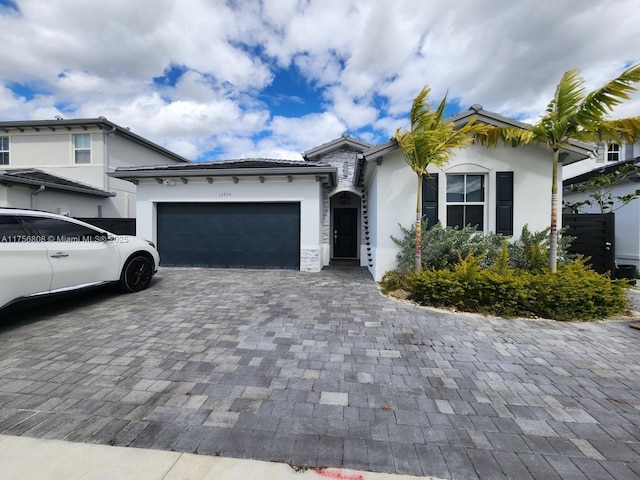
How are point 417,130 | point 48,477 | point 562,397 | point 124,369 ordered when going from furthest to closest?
1. point 417,130
2. point 124,369
3. point 562,397
4. point 48,477

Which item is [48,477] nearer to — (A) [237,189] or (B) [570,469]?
(B) [570,469]

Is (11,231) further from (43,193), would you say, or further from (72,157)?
(72,157)

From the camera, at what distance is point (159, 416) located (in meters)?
2.23

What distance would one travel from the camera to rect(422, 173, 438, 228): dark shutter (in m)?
7.37

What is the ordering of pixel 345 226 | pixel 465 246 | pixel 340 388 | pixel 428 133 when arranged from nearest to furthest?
pixel 340 388 < pixel 428 133 < pixel 465 246 < pixel 345 226

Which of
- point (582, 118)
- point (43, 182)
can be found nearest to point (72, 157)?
point (43, 182)

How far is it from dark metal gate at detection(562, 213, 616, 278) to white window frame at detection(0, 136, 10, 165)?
74.1 feet

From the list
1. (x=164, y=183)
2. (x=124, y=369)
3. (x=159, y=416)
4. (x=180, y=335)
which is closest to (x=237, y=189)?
(x=164, y=183)

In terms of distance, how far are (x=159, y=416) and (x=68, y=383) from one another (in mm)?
1180

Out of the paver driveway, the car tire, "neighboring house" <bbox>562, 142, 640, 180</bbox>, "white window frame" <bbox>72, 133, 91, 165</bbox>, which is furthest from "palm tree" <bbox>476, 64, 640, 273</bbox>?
"white window frame" <bbox>72, 133, 91, 165</bbox>

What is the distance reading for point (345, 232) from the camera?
12773 millimetres

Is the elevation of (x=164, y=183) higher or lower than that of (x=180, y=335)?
higher

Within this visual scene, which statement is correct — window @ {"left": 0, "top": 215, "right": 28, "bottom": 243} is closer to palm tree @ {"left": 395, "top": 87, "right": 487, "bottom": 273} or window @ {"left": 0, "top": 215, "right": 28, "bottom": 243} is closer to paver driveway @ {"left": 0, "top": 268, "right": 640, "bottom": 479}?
paver driveway @ {"left": 0, "top": 268, "right": 640, "bottom": 479}

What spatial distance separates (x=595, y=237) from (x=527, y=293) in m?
4.74
